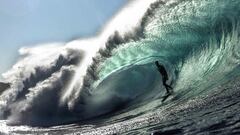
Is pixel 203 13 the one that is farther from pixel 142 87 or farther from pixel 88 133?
pixel 88 133

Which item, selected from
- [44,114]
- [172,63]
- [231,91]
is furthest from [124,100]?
[231,91]

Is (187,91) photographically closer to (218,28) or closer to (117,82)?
(218,28)

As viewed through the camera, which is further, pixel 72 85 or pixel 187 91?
pixel 72 85

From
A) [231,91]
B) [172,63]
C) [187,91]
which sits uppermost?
[172,63]

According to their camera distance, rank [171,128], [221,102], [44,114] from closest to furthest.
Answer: [171,128], [221,102], [44,114]

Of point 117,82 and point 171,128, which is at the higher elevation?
point 117,82

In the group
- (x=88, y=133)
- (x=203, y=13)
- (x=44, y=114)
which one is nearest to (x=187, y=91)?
(x=88, y=133)

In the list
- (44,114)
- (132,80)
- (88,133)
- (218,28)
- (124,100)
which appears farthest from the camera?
(44,114)
